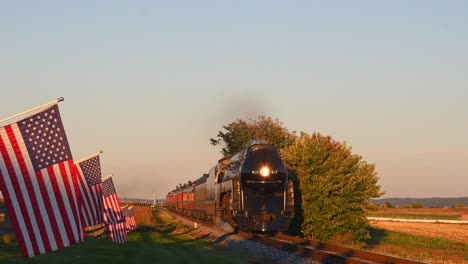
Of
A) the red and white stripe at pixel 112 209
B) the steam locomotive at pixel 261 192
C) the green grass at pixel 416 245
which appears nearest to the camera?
the red and white stripe at pixel 112 209

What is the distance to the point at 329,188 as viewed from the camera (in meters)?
35.2

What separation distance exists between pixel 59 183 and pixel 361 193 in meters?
25.0

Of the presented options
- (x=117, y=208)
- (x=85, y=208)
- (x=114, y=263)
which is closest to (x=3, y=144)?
(x=85, y=208)

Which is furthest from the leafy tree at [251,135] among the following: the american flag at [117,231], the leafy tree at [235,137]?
the american flag at [117,231]

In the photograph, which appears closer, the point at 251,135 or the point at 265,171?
the point at 265,171

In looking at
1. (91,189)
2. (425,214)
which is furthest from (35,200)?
(425,214)

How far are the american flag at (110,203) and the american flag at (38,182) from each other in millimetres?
11357

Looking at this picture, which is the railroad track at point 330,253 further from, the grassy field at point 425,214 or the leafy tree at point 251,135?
Result: the grassy field at point 425,214

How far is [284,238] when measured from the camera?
32.9m

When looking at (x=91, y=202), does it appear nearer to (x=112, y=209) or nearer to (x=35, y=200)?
(x=35, y=200)

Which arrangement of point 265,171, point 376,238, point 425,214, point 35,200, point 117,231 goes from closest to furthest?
point 35,200, point 117,231, point 265,171, point 376,238, point 425,214

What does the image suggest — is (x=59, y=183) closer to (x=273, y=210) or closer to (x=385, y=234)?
(x=273, y=210)

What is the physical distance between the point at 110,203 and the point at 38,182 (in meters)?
12.9

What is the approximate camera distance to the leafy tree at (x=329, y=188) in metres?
35.5
